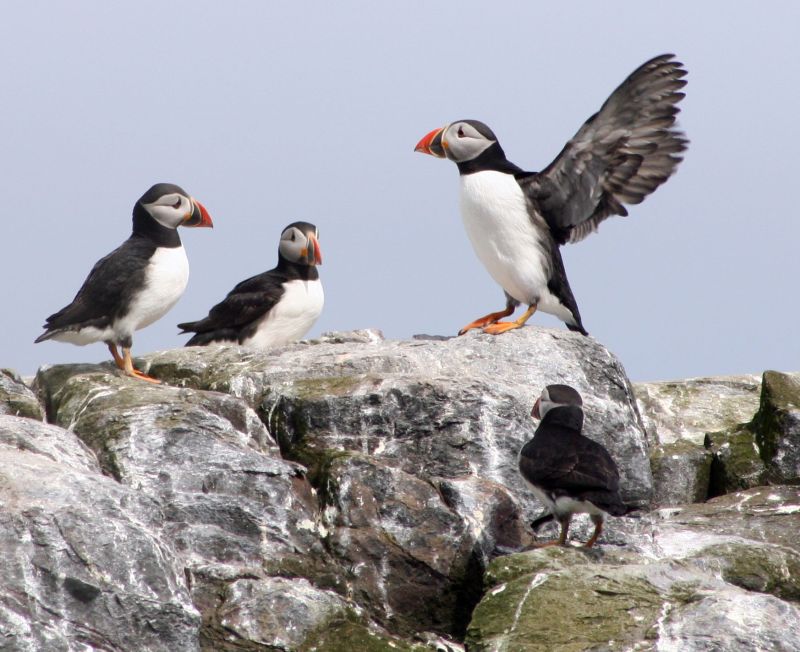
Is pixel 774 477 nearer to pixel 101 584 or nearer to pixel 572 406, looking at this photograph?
pixel 572 406

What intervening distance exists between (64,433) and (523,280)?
128 inches

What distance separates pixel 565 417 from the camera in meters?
6.70

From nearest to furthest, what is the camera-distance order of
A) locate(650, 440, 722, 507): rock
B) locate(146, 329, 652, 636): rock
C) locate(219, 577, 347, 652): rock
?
locate(219, 577, 347, 652): rock
locate(146, 329, 652, 636): rock
locate(650, 440, 722, 507): rock

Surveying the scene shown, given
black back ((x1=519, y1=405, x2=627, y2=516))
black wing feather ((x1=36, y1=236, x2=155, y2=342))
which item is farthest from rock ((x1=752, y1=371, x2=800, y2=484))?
black wing feather ((x1=36, y1=236, x2=155, y2=342))

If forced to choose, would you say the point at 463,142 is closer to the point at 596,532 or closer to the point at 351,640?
the point at 596,532

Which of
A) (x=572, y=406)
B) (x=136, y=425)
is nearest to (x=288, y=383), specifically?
(x=136, y=425)

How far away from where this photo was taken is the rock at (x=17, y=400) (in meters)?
7.46

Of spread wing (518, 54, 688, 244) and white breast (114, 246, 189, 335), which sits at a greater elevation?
spread wing (518, 54, 688, 244)

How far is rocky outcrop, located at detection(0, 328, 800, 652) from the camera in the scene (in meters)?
5.46

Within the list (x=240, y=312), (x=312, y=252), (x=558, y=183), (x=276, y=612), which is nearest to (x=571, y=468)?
(x=276, y=612)

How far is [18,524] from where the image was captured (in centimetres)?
538

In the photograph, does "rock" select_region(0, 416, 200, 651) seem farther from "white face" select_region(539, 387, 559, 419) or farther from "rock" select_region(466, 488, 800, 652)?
"white face" select_region(539, 387, 559, 419)

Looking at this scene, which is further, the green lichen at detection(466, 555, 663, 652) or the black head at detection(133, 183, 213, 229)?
the black head at detection(133, 183, 213, 229)

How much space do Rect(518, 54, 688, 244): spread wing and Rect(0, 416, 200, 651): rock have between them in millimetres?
4088
